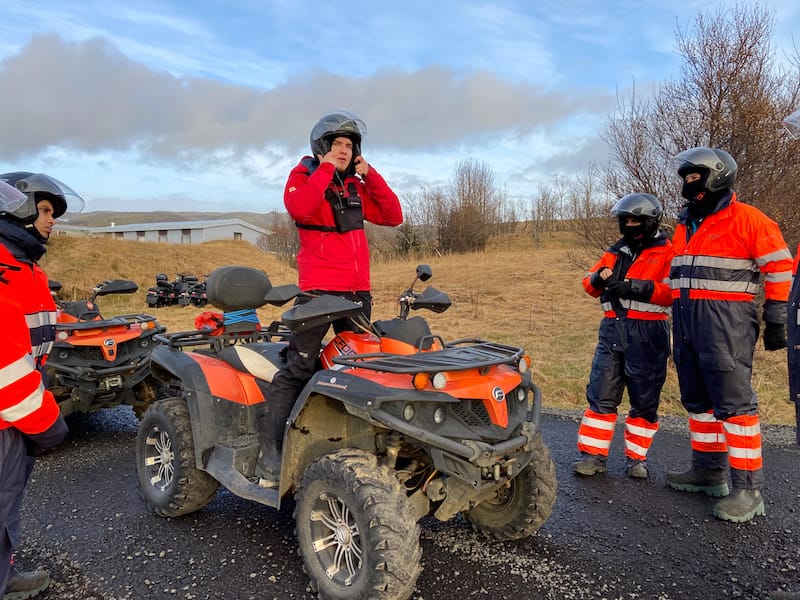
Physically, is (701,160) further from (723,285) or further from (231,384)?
(231,384)

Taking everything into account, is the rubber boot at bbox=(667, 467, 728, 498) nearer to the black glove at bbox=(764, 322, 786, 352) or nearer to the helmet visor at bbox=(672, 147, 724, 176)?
the black glove at bbox=(764, 322, 786, 352)

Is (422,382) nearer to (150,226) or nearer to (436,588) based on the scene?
(436,588)

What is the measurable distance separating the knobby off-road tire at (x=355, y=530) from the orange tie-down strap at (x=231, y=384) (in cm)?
105

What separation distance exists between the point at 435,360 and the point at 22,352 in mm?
1791

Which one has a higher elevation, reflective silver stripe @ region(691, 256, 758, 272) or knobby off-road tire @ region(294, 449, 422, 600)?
reflective silver stripe @ region(691, 256, 758, 272)

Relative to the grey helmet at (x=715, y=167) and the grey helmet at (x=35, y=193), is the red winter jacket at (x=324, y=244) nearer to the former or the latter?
the grey helmet at (x=35, y=193)

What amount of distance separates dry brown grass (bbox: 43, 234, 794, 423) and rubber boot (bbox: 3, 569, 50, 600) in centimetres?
540

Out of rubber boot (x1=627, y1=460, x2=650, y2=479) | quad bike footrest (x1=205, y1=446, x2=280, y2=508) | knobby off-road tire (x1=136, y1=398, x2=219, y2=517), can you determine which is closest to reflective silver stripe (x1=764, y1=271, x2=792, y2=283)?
rubber boot (x1=627, y1=460, x2=650, y2=479)

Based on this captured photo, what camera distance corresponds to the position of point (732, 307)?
3928 mm

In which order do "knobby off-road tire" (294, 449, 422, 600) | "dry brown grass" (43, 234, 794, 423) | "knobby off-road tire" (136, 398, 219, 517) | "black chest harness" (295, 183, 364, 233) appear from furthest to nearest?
"dry brown grass" (43, 234, 794, 423)
"knobby off-road tire" (136, 398, 219, 517)
"black chest harness" (295, 183, 364, 233)
"knobby off-road tire" (294, 449, 422, 600)

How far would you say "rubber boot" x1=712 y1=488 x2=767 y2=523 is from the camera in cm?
373

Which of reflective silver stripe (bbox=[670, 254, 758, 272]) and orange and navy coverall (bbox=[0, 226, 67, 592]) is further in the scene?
reflective silver stripe (bbox=[670, 254, 758, 272])

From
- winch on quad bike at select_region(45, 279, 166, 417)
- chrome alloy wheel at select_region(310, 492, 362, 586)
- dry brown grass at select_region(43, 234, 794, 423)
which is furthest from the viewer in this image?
dry brown grass at select_region(43, 234, 794, 423)

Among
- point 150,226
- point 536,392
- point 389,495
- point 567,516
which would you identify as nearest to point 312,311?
point 389,495
